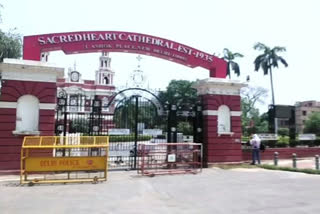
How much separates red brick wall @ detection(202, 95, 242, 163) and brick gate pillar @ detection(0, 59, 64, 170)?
720 centimetres

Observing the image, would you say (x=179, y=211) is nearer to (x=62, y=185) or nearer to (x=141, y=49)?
(x=62, y=185)

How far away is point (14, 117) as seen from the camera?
14289 mm

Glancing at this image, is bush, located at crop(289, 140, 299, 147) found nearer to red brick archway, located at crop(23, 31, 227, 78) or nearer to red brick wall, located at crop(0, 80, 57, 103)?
red brick archway, located at crop(23, 31, 227, 78)

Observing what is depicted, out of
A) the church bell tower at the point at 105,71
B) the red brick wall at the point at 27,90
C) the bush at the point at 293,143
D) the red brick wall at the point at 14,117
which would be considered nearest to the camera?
the red brick wall at the point at 14,117

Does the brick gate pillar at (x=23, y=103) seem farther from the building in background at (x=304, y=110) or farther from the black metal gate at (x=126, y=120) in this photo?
the building in background at (x=304, y=110)

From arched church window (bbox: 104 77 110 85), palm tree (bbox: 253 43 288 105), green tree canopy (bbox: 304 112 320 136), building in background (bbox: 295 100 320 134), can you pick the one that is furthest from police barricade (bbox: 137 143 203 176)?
building in background (bbox: 295 100 320 134)

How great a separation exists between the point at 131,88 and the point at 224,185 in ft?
22.4

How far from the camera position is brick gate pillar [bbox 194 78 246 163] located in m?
17.3

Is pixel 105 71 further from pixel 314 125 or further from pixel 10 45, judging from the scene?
pixel 10 45

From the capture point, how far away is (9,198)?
32.2 feet

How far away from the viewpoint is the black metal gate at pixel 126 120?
15727mm

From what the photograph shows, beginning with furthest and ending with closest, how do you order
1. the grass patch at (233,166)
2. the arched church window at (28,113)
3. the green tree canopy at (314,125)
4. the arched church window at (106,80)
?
1. the arched church window at (106,80)
2. the green tree canopy at (314,125)
3. the grass patch at (233,166)
4. the arched church window at (28,113)

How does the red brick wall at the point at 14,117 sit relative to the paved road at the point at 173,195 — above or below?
above

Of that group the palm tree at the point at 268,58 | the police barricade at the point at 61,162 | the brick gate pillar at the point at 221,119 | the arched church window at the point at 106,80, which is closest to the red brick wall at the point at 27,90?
the police barricade at the point at 61,162
